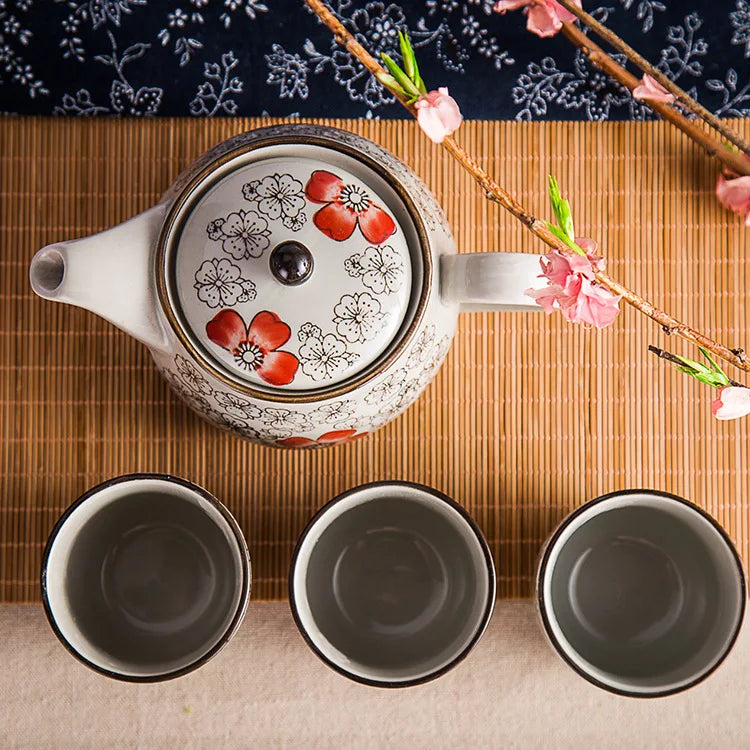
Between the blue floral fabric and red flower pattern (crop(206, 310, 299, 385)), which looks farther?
the blue floral fabric

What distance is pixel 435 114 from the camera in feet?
1.66

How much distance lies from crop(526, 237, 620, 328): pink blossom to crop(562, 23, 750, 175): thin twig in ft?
0.76

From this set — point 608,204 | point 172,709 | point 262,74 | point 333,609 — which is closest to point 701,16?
point 608,204

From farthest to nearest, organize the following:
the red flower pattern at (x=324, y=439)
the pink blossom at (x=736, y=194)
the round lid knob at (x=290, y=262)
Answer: the pink blossom at (x=736, y=194) < the red flower pattern at (x=324, y=439) < the round lid knob at (x=290, y=262)

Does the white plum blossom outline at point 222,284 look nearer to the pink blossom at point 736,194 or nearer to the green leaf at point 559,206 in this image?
the green leaf at point 559,206

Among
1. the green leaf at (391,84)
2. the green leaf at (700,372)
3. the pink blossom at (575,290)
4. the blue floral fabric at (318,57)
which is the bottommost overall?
the green leaf at (700,372)

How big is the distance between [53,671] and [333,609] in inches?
10.5

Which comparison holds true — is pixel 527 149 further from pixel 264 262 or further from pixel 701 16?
pixel 264 262

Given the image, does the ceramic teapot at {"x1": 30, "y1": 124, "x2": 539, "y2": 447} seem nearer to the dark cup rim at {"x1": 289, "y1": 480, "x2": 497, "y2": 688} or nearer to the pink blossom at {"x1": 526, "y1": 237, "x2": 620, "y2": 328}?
the pink blossom at {"x1": 526, "y1": 237, "x2": 620, "y2": 328}

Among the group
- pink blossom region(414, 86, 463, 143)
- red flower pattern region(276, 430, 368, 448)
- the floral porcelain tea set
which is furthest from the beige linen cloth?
pink blossom region(414, 86, 463, 143)

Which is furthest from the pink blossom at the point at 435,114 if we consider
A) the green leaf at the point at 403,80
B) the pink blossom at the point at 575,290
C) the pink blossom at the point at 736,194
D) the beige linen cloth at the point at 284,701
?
the beige linen cloth at the point at 284,701

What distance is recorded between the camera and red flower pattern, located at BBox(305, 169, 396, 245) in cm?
47

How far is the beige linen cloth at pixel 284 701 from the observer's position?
71 centimetres

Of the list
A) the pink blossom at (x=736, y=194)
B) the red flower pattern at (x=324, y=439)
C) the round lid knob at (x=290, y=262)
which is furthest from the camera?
the pink blossom at (x=736, y=194)
